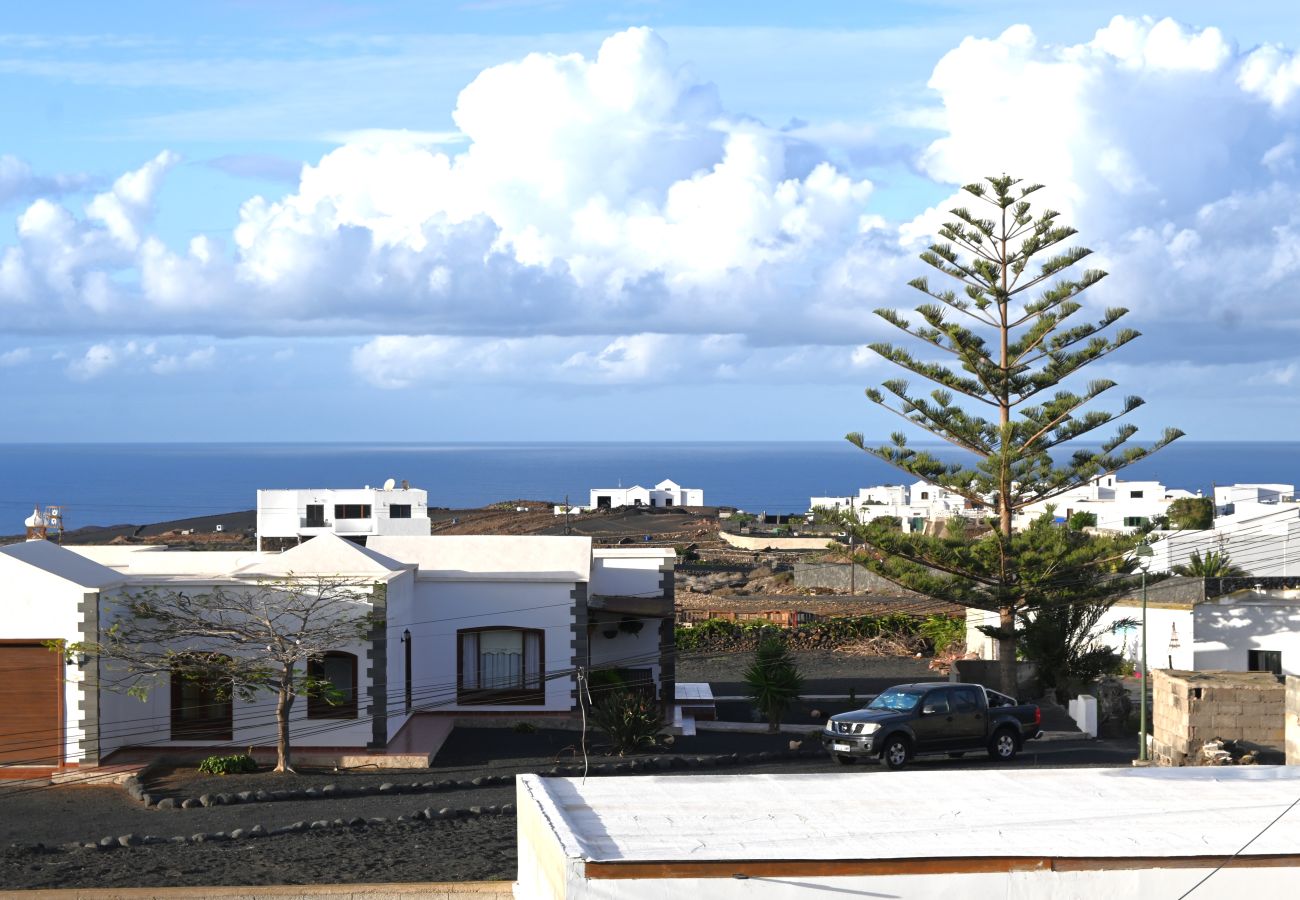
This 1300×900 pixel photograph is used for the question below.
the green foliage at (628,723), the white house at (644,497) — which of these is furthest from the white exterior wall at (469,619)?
the white house at (644,497)

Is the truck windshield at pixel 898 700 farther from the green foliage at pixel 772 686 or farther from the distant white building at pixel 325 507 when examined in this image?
the distant white building at pixel 325 507

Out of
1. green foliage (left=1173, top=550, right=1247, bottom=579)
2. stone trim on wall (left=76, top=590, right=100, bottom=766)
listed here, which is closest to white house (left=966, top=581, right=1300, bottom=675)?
green foliage (left=1173, top=550, right=1247, bottom=579)

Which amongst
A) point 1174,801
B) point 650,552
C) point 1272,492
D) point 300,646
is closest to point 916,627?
point 650,552

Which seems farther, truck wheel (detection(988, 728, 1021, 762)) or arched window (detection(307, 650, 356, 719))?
truck wheel (detection(988, 728, 1021, 762))

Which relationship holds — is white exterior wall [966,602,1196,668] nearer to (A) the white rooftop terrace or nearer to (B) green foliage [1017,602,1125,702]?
(B) green foliage [1017,602,1125,702]

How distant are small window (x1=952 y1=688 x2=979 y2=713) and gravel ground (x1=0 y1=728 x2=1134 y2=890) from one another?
30.5 inches

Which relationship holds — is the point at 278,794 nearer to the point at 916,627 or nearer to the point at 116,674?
the point at 116,674

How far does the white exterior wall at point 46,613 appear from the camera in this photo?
64.7 feet

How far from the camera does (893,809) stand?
37.4ft

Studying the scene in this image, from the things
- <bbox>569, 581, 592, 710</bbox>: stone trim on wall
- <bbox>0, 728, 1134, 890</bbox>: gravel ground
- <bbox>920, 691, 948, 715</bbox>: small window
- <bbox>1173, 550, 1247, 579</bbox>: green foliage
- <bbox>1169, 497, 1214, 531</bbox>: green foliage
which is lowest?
<bbox>0, 728, 1134, 890</bbox>: gravel ground

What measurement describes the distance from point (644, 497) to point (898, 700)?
293ft

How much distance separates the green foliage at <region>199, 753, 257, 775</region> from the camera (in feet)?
64.2

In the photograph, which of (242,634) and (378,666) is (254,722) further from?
(378,666)

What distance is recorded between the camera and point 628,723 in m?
21.0
